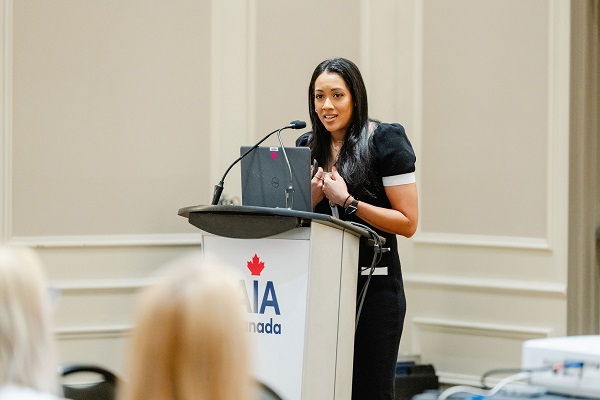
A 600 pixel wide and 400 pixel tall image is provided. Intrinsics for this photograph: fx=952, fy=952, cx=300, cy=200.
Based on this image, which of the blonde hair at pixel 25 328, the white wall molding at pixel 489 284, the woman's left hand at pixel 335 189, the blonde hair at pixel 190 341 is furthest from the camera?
the white wall molding at pixel 489 284

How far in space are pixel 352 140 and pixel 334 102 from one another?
0.15 m

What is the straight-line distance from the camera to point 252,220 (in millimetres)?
2998

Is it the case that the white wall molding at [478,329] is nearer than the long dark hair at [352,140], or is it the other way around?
the long dark hair at [352,140]

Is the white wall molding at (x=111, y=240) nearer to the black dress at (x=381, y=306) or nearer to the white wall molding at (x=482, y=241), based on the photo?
the white wall molding at (x=482, y=241)

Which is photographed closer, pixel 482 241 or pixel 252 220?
pixel 252 220

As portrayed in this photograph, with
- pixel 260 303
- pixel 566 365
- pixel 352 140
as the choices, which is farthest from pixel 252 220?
pixel 566 365

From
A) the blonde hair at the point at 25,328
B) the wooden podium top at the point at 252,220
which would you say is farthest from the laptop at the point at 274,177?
the blonde hair at the point at 25,328

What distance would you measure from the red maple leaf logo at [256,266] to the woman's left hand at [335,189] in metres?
0.34

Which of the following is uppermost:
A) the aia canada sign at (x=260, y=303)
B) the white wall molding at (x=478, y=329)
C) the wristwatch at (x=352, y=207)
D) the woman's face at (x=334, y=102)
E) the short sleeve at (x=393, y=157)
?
the woman's face at (x=334, y=102)

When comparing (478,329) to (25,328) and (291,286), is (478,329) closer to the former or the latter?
(291,286)

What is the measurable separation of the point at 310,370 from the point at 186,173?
6.00 feet

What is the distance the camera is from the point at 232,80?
464 cm

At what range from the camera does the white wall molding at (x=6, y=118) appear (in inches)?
165

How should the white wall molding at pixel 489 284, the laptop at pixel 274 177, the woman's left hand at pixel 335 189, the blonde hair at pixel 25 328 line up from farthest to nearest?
1. the white wall molding at pixel 489 284
2. the woman's left hand at pixel 335 189
3. the laptop at pixel 274 177
4. the blonde hair at pixel 25 328
